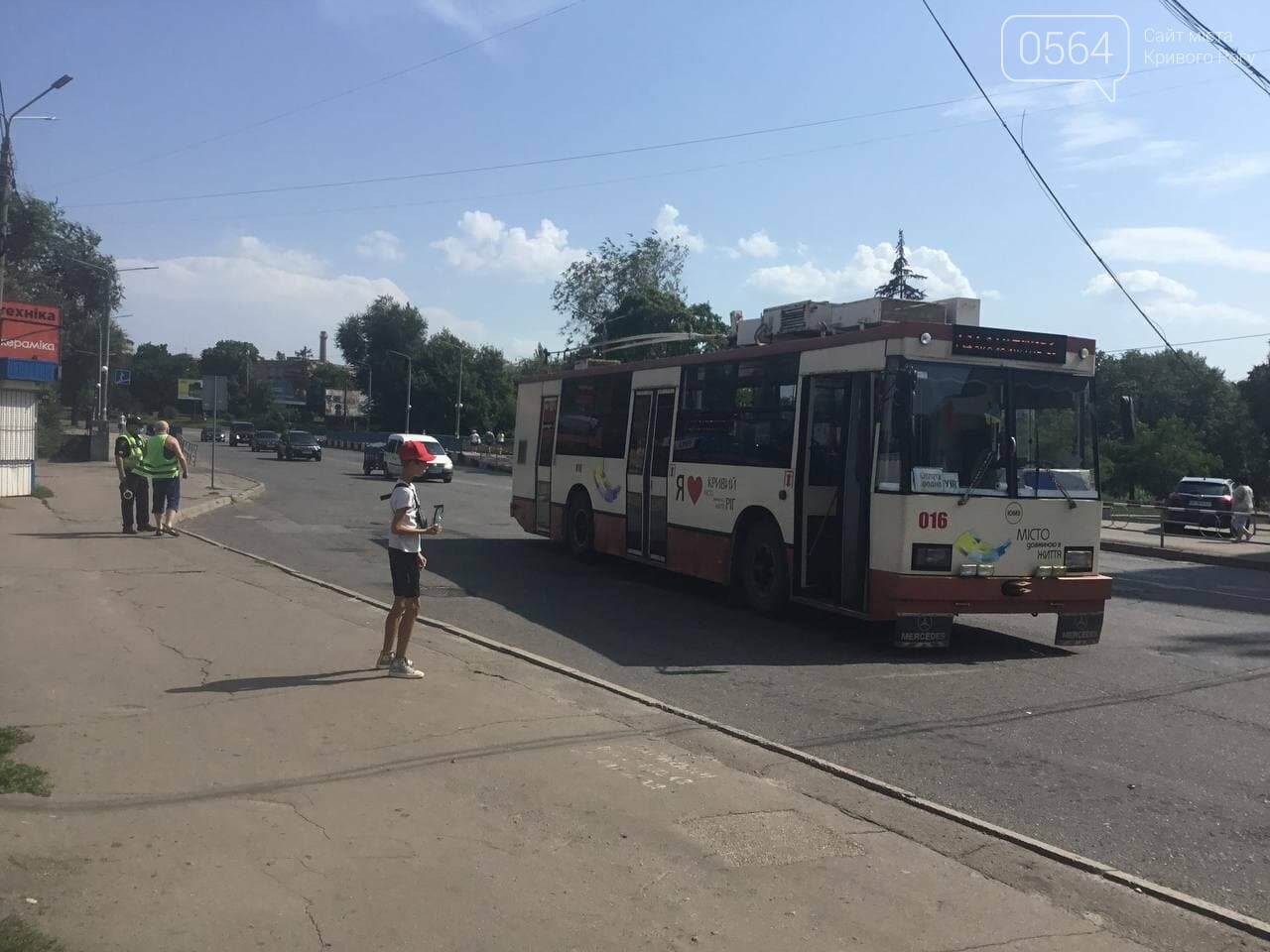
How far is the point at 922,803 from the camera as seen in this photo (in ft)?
19.4

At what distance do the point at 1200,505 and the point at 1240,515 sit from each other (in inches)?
94.0

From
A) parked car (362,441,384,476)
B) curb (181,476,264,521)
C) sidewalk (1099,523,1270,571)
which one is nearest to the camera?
curb (181,476,264,521)

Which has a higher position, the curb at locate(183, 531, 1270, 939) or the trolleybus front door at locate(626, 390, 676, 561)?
the trolleybus front door at locate(626, 390, 676, 561)

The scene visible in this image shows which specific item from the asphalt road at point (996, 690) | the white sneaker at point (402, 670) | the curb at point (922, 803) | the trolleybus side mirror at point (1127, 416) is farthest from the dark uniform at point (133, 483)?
the trolleybus side mirror at point (1127, 416)

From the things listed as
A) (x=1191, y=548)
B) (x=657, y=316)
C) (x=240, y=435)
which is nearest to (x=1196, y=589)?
Result: (x=1191, y=548)

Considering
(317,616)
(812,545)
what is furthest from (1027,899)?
(317,616)

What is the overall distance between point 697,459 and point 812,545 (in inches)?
106

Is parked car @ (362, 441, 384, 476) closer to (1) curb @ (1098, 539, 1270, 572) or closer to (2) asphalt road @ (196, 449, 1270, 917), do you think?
(2) asphalt road @ (196, 449, 1270, 917)

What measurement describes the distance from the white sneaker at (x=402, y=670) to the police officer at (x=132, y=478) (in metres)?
11.4

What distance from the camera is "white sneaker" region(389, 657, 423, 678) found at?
27.5 feet

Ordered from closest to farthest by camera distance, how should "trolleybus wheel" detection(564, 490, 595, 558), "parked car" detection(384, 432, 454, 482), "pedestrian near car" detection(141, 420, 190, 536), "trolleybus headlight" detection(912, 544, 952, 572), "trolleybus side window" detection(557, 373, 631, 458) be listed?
"trolleybus headlight" detection(912, 544, 952, 572) < "trolleybus side window" detection(557, 373, 631, 458) < "trolleybus wheel" detection(564, 490, 595, 558) < "pedestrian near car" detection(141, 420, 190, 536) < "parked car" detection(384, 432, 454, 482)

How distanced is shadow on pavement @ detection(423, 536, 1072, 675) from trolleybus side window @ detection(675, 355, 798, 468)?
177 cm

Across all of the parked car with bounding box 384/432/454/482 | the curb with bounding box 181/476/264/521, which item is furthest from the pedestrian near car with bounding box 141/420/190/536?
the parked car with bounding box 384/432/454/482

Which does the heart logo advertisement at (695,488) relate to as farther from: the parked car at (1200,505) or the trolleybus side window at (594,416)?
the parked car at (1200,505)
